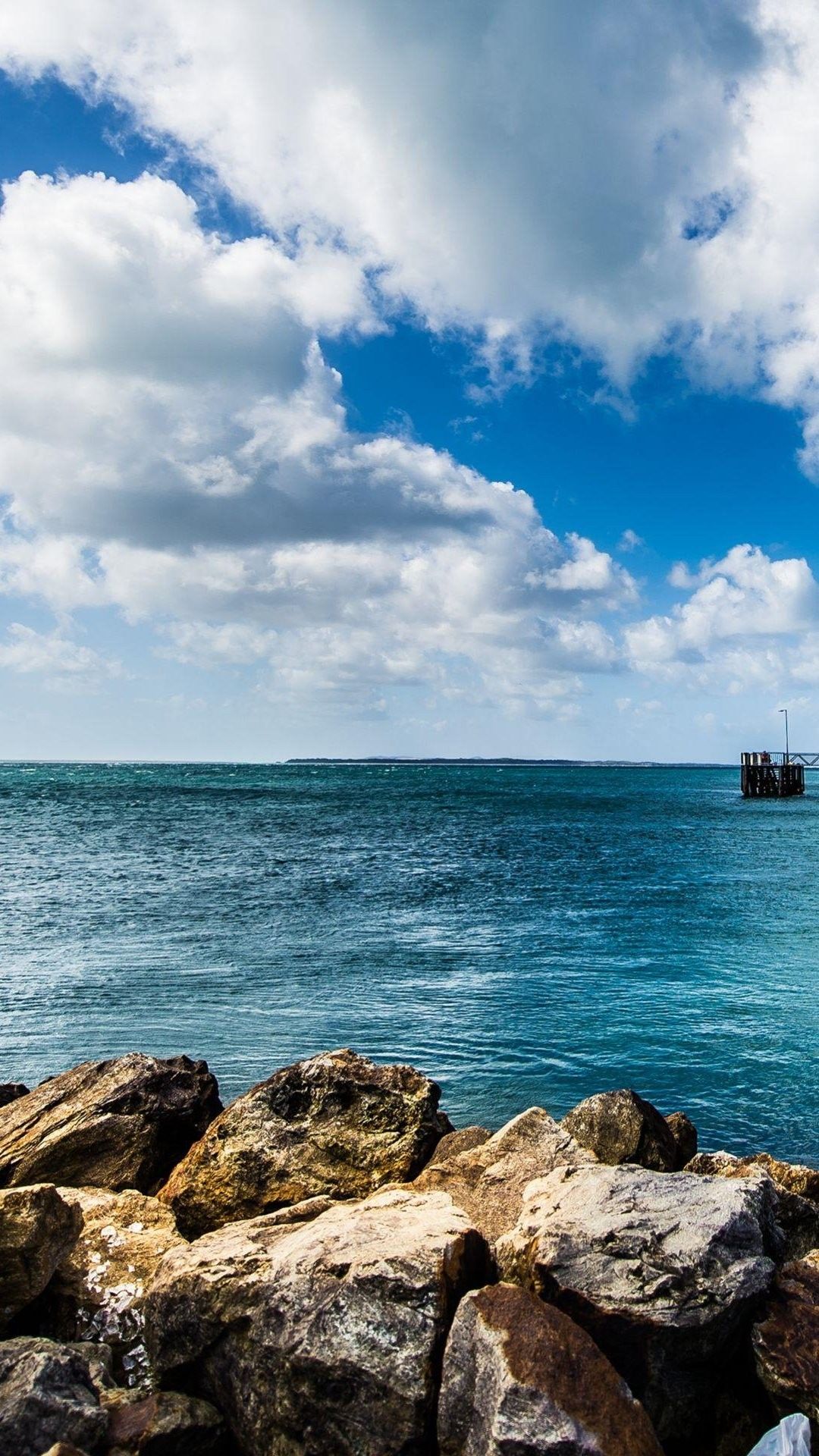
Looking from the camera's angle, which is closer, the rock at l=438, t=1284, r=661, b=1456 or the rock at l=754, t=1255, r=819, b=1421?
the rock at l=438, t=1284, r=661, b=1456

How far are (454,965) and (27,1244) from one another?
15900 millimetres

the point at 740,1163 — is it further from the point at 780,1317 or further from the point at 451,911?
the point at 451,911

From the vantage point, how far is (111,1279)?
6516 mm

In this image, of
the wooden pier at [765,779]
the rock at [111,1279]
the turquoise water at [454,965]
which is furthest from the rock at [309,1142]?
the wooden pier at [765,779]

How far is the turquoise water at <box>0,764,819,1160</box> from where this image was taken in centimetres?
1442

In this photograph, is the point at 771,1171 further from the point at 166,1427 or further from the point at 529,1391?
the point at 166,1427

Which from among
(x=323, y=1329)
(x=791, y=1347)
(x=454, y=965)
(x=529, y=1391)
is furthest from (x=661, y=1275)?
(x=454, y=965)

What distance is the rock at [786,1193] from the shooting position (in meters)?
6.79

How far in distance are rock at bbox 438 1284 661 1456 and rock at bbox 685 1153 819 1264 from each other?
2033mm

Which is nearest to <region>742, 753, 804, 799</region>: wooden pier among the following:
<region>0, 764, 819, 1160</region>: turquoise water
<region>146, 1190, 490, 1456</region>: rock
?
<region>0, 764, 819, 1160</region>: turquoise water

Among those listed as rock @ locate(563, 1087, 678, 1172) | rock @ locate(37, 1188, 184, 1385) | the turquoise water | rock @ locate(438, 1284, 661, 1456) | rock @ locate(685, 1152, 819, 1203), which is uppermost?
rock @ locate(438, 1284, 661, 1456)

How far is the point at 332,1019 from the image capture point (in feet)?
55.6

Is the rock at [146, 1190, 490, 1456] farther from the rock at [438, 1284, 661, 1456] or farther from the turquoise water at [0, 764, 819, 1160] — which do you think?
the turquoise water at [0, 764, 819, 1160]

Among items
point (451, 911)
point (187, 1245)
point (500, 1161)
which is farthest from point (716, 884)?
point (187, 1245)
